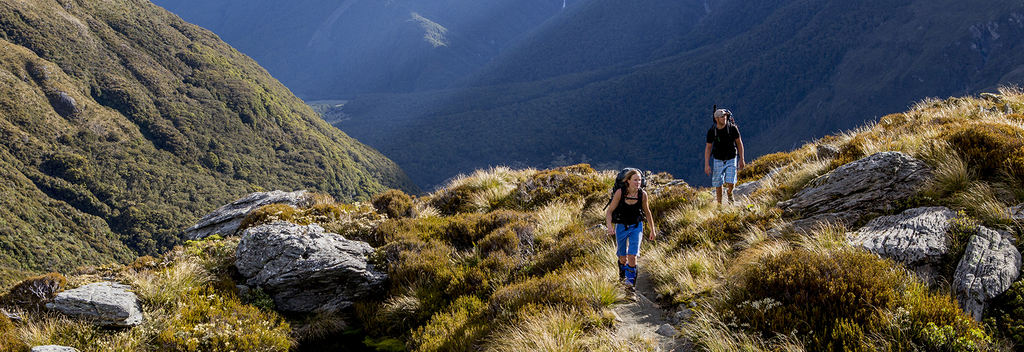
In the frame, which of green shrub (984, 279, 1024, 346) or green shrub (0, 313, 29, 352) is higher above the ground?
green shrub (0, 313, 29, 352)

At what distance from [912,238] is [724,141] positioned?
3554mm

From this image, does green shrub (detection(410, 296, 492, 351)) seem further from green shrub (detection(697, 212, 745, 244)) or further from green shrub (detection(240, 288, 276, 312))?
green shrub (detection(697, 212, 745, 244))

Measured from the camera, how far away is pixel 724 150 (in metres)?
8.27

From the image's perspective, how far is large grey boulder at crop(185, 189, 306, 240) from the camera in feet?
36.7

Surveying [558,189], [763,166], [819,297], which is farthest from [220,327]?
[763,166]

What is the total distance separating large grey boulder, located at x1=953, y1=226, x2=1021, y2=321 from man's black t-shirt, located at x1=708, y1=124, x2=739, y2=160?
387 cm

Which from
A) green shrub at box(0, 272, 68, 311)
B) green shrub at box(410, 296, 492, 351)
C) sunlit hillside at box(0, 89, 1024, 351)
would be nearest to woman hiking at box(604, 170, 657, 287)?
sunlit hillside at box(0, 89, 1024, 351)

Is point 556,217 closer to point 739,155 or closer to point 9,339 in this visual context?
point 739,155

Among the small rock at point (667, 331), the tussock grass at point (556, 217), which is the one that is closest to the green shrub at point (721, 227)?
the small rock at point (667, 331)

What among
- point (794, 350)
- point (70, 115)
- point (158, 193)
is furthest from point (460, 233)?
point (70, 115)

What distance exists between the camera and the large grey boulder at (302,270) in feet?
25.5

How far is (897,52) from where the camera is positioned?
188 metres

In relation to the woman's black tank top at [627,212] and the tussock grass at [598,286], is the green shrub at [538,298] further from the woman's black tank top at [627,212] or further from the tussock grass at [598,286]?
the woman's black tank top at [627,212]

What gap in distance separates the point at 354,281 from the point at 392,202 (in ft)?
13.2
